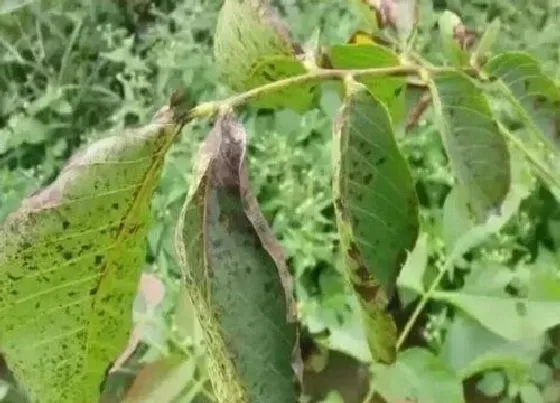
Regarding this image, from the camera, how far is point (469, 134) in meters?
0.33

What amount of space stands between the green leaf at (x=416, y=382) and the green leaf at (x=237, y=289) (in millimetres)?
618

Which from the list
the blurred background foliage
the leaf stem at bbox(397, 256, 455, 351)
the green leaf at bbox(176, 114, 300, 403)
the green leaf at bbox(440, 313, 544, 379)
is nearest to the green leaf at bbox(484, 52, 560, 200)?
the green leaf at bbox(176, 114, 300, 403)

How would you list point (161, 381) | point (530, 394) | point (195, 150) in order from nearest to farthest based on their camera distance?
1. point (161, 381)
2. point (530, 394)
3. point (195, 150)

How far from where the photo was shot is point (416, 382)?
873 mm

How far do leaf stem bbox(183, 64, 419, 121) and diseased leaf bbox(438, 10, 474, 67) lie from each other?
5 centimetres

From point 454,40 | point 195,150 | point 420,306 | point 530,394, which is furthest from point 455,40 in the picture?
point 195,150

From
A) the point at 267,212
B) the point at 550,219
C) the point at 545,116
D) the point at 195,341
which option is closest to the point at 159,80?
the point at 267,212

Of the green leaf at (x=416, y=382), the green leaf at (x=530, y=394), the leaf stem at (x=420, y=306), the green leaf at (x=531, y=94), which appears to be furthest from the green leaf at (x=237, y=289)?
the green leaf at (x=530, y=394)

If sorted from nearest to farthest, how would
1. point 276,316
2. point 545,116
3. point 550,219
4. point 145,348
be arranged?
1. point 276,316
2. point 545,116
3. point 145,348
4. point 550,219

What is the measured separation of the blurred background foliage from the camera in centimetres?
102

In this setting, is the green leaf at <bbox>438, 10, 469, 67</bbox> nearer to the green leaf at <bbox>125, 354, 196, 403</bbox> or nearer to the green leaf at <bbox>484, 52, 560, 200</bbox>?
the green leaf at <bbox>484, 52, 560, 200</bbox>

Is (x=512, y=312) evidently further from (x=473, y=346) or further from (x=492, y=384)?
(x=492, y=384)

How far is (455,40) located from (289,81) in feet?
0.39

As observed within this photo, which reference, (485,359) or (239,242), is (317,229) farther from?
(239,242)
